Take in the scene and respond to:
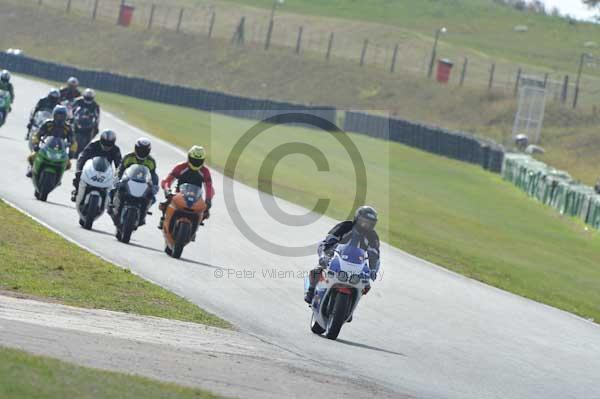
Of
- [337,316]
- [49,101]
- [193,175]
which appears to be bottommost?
[337,316]

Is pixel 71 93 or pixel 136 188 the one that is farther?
pixel 71 93

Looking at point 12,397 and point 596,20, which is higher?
point 596,20

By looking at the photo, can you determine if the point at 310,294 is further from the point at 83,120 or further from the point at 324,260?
the point at 83,120

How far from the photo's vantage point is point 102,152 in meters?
20.5

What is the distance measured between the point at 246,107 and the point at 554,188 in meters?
24.7

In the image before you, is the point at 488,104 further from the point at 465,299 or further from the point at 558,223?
the point at 465,299

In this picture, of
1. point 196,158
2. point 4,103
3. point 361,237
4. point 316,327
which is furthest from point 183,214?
point 4,103

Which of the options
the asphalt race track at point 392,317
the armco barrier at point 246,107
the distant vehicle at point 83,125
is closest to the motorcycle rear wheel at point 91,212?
the asphalt race track at point 392,317

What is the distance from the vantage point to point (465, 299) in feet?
64.0

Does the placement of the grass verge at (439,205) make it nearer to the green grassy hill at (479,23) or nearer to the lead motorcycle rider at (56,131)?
the lead motorcycle rider at (56,131)

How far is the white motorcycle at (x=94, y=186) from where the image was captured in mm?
19922

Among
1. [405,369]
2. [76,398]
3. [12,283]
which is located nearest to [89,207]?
[12,283]

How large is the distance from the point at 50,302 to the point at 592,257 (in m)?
19.6

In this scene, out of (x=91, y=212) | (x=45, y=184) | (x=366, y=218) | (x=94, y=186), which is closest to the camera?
(x=366, y=218)
